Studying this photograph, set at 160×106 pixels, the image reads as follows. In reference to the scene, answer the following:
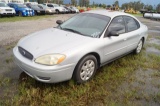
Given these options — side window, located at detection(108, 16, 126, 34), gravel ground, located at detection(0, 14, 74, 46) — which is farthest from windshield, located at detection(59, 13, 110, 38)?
gravel ground, located at detection(0, 14, 74, 46)

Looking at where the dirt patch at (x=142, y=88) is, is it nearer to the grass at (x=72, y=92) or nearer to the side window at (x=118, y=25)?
the grass at (x=72, y=92)

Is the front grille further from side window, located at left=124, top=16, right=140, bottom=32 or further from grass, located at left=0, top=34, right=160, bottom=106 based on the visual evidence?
side window, located at left=124, top=16, right=140, bottom=32

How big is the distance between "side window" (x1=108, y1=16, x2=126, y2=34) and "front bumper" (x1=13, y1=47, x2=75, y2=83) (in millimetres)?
1608

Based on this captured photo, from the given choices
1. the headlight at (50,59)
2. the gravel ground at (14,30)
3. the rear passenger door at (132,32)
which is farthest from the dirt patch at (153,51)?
the gravel ground at (14,30)

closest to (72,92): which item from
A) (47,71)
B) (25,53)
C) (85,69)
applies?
(85,69)

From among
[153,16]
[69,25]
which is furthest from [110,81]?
[153,16]

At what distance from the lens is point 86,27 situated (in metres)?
4.14

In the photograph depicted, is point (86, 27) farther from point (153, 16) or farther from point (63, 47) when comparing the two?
point (153, 16)

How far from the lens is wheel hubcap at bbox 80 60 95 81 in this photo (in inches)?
138

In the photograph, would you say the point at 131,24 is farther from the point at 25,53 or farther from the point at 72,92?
the point at 25,53

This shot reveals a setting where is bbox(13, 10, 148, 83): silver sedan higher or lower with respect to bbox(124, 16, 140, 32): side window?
lower

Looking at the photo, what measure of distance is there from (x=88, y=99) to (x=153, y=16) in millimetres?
27348

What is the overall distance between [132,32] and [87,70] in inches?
85.8

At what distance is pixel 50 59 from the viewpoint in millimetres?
3041
